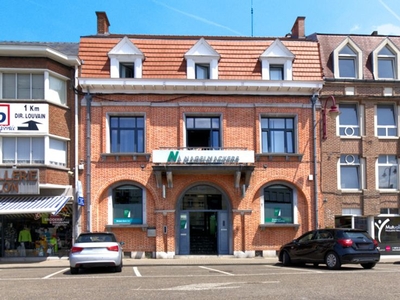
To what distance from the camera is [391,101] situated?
23562 millimetres

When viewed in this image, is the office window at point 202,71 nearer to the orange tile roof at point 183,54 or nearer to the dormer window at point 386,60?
the orange tile roof at point 183,54

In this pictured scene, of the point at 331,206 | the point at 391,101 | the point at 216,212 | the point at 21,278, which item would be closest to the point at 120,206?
the point at 216,212

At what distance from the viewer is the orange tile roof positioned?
2253 cm

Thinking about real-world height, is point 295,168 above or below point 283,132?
below

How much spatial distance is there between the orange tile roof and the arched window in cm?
524

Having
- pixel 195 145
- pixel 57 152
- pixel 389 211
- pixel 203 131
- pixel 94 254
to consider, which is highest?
pixel 203 131

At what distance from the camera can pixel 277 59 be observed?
23.2m

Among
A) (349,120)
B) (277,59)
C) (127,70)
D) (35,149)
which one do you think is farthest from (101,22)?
(349,120)

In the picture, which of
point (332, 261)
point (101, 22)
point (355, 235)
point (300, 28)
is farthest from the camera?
point (300, 28)

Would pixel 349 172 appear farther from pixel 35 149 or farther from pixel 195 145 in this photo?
pixel 35 149

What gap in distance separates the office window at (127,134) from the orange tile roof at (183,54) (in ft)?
7.00

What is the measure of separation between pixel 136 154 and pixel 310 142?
320 inches

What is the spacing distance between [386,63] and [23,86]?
1725 centimetres

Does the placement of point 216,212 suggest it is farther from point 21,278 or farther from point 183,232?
point 21,278
